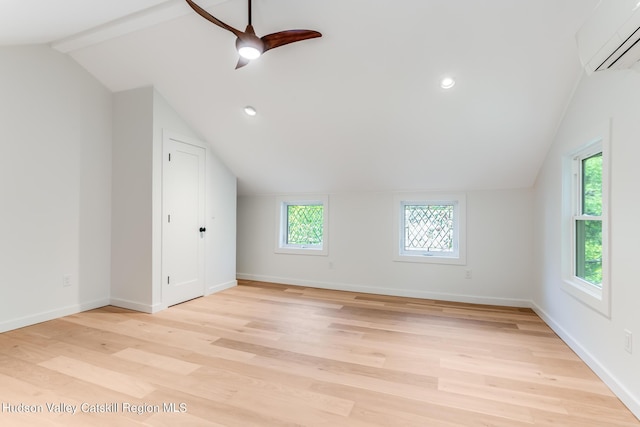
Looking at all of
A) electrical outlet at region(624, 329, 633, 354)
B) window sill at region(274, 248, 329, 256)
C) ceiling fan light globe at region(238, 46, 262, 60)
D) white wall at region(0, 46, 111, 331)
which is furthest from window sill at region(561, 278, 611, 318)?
white wall at region(0, 46, 111, 331)

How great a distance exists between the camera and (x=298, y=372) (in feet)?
7.14

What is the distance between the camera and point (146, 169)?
3525 mm

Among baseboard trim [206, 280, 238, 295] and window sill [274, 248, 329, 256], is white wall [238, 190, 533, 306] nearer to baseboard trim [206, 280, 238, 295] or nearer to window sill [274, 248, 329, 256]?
window sill [274, 248, 329, 256]

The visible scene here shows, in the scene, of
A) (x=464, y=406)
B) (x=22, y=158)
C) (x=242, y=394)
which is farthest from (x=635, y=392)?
(x=22, y=158)

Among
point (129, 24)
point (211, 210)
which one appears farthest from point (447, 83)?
point (211, 210)

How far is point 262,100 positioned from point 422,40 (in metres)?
1.67

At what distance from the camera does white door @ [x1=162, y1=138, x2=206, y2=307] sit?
12.0ft

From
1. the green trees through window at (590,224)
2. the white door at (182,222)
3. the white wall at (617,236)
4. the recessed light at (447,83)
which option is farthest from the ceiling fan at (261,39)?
the green trees through window at (590,224)

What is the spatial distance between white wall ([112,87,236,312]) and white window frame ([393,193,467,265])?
295 cm

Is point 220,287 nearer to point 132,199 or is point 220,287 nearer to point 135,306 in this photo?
point 135,306

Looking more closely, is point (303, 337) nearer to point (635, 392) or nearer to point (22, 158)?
point (635, 392)

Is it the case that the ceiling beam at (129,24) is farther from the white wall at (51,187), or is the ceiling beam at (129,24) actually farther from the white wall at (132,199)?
the white wall at (132,199)

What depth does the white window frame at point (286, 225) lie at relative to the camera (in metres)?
4.72

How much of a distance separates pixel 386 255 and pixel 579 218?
2171 millimetres
